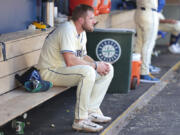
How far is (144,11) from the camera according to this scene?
6.50 meters

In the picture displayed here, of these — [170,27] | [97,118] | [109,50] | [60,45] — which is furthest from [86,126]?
[170,27]

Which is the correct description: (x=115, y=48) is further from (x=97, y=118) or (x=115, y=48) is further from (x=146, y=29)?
(x=97, y=118)

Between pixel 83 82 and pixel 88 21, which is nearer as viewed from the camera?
pixel 83 82

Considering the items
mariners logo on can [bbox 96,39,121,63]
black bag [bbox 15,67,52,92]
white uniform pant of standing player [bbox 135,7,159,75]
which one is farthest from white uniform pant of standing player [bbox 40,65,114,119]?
white uniform pant of standing player [bbox 135,7,159,75]

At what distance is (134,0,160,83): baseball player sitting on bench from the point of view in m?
6.47

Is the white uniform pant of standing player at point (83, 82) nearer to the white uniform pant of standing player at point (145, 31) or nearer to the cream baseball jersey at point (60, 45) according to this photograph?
→ the cream baseball jersey at point (60, 45)

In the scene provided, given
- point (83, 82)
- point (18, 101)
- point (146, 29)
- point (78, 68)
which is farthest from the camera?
point (146, 29)

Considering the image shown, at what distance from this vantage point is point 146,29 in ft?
21.5

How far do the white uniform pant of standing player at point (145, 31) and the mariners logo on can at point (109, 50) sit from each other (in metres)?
1.01

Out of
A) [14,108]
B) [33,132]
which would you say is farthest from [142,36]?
[14,108]

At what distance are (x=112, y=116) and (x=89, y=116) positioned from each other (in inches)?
18.3

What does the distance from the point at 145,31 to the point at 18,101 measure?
3175 millimetres

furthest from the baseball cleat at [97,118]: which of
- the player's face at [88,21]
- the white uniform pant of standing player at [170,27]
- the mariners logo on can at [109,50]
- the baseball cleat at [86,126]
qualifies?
the white uniform pant of standing player at [170,27]

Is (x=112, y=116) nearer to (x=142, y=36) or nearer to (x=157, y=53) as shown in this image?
(x=142, y=36)
